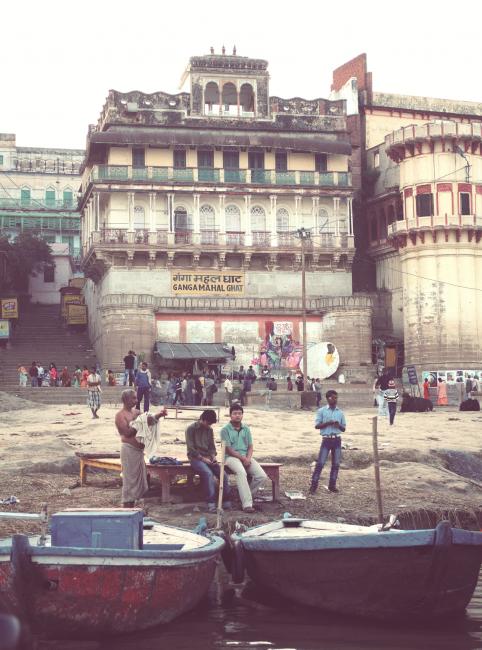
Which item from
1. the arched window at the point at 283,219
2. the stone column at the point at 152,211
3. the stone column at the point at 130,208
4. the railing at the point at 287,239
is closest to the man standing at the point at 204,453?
the stone column at the point at 130,208

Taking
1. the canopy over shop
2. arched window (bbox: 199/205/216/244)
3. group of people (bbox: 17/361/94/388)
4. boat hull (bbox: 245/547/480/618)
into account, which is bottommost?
boat hull (bbox: 245/547/480/618)

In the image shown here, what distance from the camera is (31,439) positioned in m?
24.5

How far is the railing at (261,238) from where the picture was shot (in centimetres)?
5403

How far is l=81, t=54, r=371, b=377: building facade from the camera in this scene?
5203 centimetres

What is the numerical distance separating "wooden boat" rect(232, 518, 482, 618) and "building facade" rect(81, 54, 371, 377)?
3870cm

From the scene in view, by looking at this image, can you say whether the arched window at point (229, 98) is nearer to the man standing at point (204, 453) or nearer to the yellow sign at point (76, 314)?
the yellow sign at point (76, 314)

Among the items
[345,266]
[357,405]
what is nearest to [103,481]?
[357,405]

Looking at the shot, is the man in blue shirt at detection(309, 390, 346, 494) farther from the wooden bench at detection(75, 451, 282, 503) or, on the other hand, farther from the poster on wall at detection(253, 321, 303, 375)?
the poster on wall at detection(253, 321, 303, 375)

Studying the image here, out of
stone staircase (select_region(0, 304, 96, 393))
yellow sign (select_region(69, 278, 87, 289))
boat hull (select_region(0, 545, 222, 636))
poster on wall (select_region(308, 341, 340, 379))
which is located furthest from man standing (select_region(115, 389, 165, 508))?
yellow sign (select_region(69, 278, 87, 289))

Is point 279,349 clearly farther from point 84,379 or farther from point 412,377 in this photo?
point 84,379

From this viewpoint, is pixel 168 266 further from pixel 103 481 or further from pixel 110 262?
pixel 103 481

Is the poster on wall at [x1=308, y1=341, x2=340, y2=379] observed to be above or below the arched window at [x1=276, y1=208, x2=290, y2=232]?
below

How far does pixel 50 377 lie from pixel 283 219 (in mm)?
16054

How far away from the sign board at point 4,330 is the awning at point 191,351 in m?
7.49
